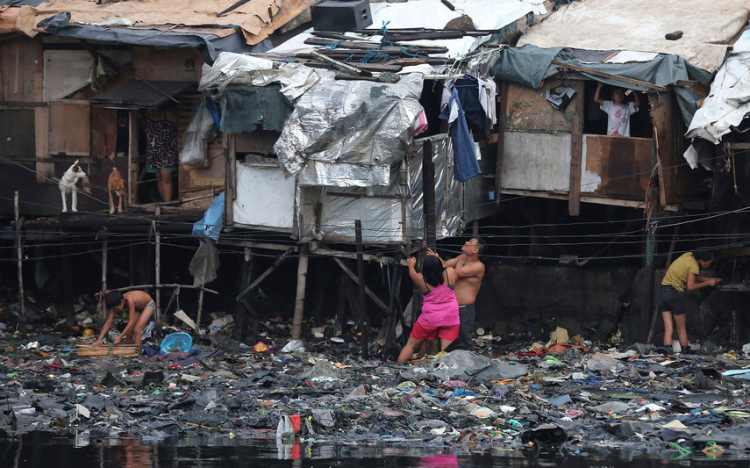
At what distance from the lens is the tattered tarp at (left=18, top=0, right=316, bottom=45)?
18.5 metres

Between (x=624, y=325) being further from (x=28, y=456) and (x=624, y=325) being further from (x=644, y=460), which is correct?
(x=28, y=456)

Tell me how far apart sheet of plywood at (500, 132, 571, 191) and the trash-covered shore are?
257 centimetres

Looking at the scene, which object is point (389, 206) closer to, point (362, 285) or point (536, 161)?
point (362, 285)

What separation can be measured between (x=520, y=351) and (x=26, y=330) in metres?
8.11

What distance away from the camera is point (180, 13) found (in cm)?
1927

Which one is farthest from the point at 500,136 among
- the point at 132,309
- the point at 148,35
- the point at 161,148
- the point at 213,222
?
the point at 132,309

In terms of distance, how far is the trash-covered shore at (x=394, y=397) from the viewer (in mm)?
12062

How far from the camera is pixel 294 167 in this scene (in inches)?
623

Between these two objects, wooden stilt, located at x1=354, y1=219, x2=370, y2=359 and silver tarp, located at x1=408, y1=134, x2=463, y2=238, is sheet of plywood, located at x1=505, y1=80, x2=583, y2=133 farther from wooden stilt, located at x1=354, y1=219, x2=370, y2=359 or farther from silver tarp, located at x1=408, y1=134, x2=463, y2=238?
wooden stilt, located at x1=354, y1=219, x2=370, y2=359

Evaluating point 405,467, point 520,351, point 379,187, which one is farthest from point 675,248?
point 405,467

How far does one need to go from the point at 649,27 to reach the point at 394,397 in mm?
8284

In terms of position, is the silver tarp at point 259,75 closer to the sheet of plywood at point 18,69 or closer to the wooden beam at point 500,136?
the wooden beam at point 500,136

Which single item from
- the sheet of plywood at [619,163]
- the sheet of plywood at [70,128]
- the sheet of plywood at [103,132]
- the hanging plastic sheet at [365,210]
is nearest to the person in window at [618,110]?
the sheet of plywood at [619,163]

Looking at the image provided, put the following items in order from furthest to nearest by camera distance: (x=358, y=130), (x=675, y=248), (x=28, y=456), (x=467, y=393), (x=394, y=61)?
(x=675, y=248)
(x=394, y=61)
(x=358, y=130)
(x=467, y=393)
(x=28, y=456)
